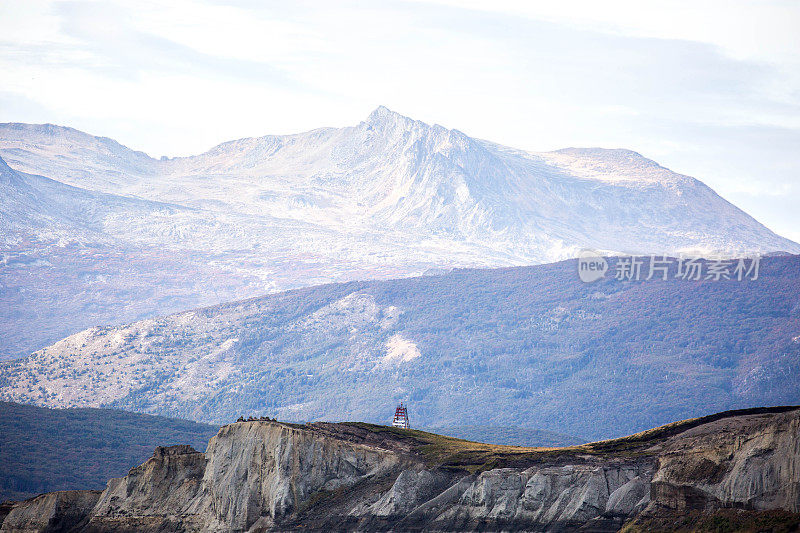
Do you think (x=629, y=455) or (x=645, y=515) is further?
(x=629, y=455)

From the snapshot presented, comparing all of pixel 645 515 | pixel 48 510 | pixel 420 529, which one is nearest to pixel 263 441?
pixel 420 529

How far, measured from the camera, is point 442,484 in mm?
104000

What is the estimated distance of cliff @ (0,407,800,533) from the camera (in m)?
84.1

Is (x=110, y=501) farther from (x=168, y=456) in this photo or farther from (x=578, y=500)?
(x=578, y=500)

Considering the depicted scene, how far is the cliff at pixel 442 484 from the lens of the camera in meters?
84.1

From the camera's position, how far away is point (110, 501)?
124188 mm

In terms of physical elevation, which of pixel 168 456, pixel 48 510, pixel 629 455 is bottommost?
pixel 48 510

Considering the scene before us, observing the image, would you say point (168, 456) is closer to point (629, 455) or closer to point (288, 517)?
point (288, 517)

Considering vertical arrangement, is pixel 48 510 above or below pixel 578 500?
below

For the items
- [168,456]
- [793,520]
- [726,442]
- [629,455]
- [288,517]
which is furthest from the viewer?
[168,456]

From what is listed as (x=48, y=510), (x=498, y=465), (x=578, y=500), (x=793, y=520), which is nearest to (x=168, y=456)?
(x=48, y=510)

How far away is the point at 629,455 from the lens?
98688 mm

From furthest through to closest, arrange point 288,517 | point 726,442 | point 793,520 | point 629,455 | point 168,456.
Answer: point 168,456
point 288,517
point 629,455
point 726,442
point 793,520

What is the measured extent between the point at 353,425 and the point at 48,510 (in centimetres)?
3309
